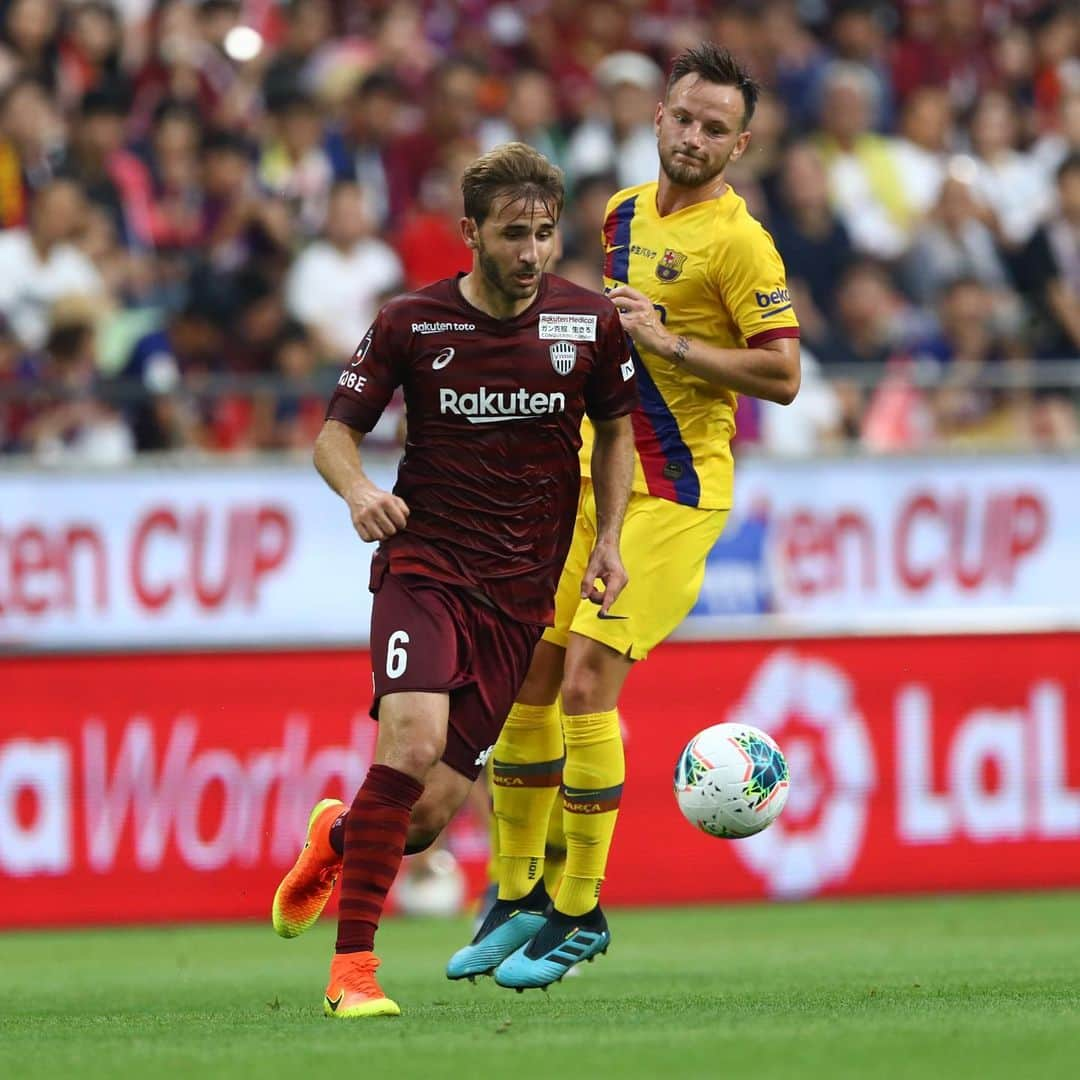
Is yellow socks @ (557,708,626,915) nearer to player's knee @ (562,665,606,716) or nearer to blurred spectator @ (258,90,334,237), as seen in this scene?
player's knee @ (562,665,606,716)

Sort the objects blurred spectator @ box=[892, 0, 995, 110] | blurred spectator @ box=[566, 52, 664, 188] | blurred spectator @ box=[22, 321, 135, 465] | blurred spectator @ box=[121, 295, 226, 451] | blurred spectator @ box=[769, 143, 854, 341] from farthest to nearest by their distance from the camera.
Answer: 1. blurred spectator @ box=[892, 0, 995, 110]
2. blurred spectator @ box=[566, 52, 664, 188]
3. blurred spectator @ box=[769, 143, 854, 341]
4. blurred spectator @ box=[121, 295, 226, 451]
5. blurred spectator @ box=[22, 321, 135, 465]

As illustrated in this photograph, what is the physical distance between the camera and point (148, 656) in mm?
12445

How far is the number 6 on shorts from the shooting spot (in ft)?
22.5

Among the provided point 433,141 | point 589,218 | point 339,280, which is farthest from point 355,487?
point 433,141

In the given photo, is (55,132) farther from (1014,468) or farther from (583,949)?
(583,949)

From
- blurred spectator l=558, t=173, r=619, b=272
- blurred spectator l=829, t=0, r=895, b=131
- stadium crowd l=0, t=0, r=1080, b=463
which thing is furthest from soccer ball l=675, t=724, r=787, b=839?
blurred spectator l=829, t=0, r=895, b=131

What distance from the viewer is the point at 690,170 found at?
308 inches

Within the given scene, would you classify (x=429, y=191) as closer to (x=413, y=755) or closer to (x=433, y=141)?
(x=433, y=141)

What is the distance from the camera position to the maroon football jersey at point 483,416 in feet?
23.0

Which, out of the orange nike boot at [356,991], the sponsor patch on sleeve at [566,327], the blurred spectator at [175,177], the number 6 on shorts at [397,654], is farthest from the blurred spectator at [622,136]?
the orange nike boot at [356,991]

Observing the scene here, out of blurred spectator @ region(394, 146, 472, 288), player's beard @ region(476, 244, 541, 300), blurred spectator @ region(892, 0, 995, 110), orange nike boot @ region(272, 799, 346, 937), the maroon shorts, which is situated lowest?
orange nike boot @ region(272, 799, 346, 937)

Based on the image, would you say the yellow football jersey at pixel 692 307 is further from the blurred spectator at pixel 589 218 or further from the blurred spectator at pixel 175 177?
the blurred spectator at pixel 175 177

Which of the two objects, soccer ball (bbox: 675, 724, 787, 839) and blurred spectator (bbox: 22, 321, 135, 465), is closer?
soccer ball (bbox: 675, 724, 787, 839)

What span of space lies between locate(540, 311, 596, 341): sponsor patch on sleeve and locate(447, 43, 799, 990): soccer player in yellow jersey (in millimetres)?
350
